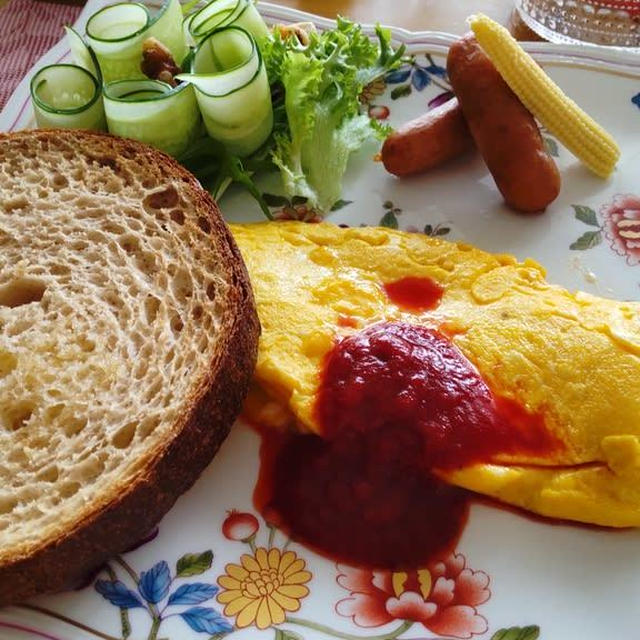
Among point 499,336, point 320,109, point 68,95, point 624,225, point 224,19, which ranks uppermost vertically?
point 224,19

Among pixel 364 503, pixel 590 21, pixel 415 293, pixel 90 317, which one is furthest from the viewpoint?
pixel 590 21

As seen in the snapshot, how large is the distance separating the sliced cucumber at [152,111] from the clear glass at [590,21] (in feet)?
5.90

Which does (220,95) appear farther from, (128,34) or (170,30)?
(128,34)

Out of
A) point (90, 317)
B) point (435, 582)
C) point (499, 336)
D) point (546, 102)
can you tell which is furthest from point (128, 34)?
point (435, 582)

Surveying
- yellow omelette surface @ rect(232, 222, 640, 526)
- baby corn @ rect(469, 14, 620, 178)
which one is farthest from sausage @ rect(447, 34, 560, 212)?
yellow omelette surface @ rect(232, 222, 640, 526)

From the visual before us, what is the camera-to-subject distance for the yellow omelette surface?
6.78 ft

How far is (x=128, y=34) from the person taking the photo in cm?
304

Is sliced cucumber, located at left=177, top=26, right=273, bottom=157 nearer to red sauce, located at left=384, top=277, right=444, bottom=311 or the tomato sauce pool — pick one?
red sauce, located at left=384, top=277, right=444, bottom=311

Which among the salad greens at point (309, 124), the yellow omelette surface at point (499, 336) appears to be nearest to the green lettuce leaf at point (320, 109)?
the salad greens at point (309, 124)

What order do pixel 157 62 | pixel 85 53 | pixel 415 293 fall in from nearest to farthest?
pixel 415 293
pixel 157 62
pixel 85 53

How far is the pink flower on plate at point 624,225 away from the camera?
272cm

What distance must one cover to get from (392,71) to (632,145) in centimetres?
101

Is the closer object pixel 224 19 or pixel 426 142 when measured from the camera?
pixel 426 142

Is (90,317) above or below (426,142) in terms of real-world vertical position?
above
